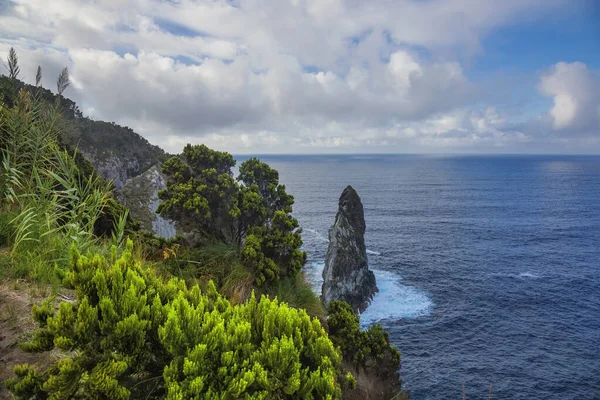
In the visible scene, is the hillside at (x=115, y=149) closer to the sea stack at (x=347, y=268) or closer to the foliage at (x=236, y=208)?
Answer: the sea stack at (x=347, y=268)

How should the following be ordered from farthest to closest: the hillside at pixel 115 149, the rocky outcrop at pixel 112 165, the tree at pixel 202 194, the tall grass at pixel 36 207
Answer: the hillside at pixel 115 149
the rocky outcrop at pixel 112 165
the tree at pixel 202 194
the tall grass at pixel 36 207

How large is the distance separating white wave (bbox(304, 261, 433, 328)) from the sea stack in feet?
5.13

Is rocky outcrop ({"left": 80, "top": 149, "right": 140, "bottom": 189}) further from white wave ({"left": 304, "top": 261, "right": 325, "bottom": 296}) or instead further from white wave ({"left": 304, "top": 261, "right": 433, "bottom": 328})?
white wave ({"left": 304, "top": 261, "right": 433, "bottom": 328})

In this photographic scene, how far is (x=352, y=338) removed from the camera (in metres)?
14.1

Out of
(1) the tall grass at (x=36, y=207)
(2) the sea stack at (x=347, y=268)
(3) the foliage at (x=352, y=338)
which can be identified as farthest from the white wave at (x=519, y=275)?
(1) the tall grass at (x=36, y=207)

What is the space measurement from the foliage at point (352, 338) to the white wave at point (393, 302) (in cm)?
3399

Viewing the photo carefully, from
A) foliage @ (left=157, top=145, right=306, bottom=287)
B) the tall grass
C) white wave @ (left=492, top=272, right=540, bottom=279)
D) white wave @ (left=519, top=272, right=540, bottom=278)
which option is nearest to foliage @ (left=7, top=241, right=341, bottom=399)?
the tall grass

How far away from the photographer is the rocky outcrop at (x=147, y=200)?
105ft

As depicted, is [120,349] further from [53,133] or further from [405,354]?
[405,354]

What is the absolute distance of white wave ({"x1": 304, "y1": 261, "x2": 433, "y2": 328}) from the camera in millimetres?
53062

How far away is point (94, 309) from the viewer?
15.6 feet

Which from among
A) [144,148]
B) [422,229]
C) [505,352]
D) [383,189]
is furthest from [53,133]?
[383,189]

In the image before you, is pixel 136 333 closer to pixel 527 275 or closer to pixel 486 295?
pixel 486 295

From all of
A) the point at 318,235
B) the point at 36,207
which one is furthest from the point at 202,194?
the point at 318,235
